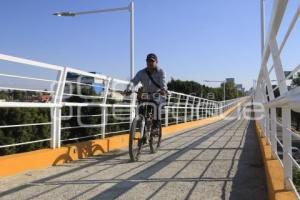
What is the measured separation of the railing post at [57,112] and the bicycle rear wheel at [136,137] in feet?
3.85

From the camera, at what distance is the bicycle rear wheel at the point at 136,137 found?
7.82 meters

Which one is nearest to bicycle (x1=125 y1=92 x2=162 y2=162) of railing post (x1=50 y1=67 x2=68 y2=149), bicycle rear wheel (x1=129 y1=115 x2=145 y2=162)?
bicycle rear wheel (x1=129 y1=115 x2=145 y2=162)

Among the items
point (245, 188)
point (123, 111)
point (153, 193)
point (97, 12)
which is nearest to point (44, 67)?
point (153, 193)

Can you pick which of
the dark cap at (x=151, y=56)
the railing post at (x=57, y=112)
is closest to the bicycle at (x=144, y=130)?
the dark cap at (x=151, y=56)

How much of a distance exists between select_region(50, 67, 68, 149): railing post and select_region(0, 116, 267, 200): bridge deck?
49cm

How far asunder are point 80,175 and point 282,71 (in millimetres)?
3260

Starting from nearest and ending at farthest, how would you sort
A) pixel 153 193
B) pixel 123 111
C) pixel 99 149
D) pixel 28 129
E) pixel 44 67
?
pixel 153 193
pixel 44 67
pixel 28 129
pixel 99 149
pixel 123 111

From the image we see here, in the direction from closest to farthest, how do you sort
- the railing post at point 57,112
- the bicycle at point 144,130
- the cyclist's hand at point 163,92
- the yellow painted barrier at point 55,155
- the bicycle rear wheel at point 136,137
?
the yellow painted barrier at point 55,155, the railing post at point 57,112, the bicycle rear wheel at point 136,137, the bicycle at point 144,130, the cyclist's hand at point 163,92

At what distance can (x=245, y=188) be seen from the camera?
5.48 meters

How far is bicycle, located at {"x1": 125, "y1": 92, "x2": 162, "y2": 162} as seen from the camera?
795 cm

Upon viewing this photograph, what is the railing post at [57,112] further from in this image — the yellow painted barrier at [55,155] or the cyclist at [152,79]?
the cyclist at [152,79]

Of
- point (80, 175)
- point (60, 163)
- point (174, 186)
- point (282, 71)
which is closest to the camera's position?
point (282, 71)

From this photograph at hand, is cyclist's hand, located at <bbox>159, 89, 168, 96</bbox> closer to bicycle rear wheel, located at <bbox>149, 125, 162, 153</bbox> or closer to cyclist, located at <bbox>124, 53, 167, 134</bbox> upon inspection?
cyclist, located at <bbox>124, 53, 167, 134</bbox>

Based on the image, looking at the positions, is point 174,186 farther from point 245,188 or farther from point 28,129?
point 28,129
